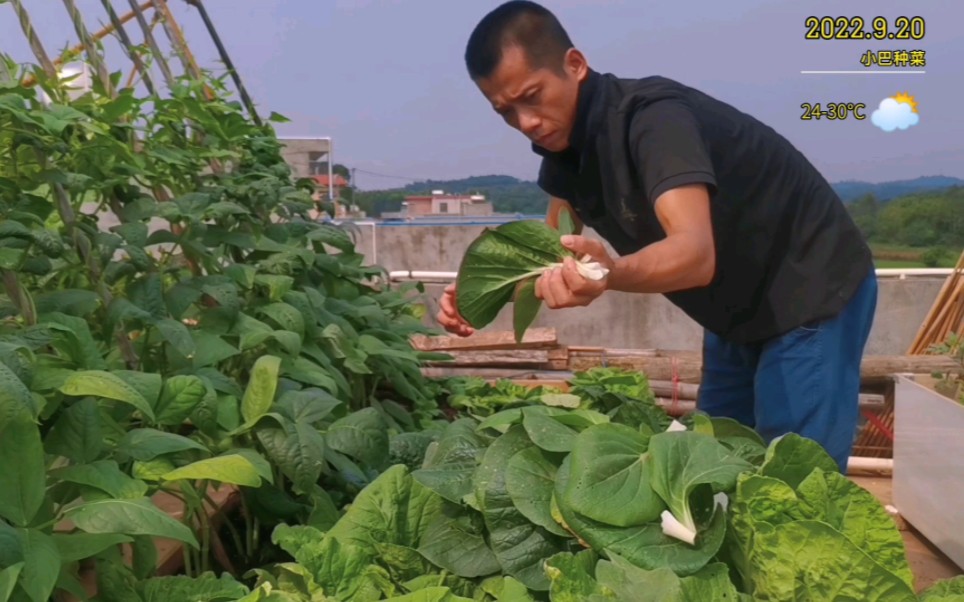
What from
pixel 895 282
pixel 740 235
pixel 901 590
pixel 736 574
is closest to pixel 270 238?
pixel 740 235

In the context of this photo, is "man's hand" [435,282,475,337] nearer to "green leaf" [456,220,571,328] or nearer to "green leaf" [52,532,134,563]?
"green leaf" [456,220,571,328]

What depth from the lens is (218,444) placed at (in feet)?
3.85

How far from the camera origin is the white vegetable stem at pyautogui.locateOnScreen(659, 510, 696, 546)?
0.83 m

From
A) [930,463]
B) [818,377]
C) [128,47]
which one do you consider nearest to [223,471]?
[818,377]

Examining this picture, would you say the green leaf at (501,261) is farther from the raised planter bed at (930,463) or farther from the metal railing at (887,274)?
the metal railing at (887,274)

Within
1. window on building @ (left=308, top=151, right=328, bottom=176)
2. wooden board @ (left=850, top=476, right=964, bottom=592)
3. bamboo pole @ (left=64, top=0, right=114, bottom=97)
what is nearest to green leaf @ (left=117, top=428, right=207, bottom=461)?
bamboo pole @ (left=64, top=0, right=114, bottom=97)

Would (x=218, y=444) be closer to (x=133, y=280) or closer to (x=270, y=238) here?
(x=133, y=280)

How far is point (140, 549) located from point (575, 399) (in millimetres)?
770

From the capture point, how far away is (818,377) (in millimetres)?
1766

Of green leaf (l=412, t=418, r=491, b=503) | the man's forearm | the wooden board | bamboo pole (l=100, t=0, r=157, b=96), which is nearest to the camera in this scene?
green leaf (l=412, t=418, r=491, b=503)

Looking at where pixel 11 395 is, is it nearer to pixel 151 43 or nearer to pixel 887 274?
pixel 151 43

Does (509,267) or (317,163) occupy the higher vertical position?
(317,163)

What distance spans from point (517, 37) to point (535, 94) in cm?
12

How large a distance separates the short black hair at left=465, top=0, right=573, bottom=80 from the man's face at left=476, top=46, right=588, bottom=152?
0.6 inches
